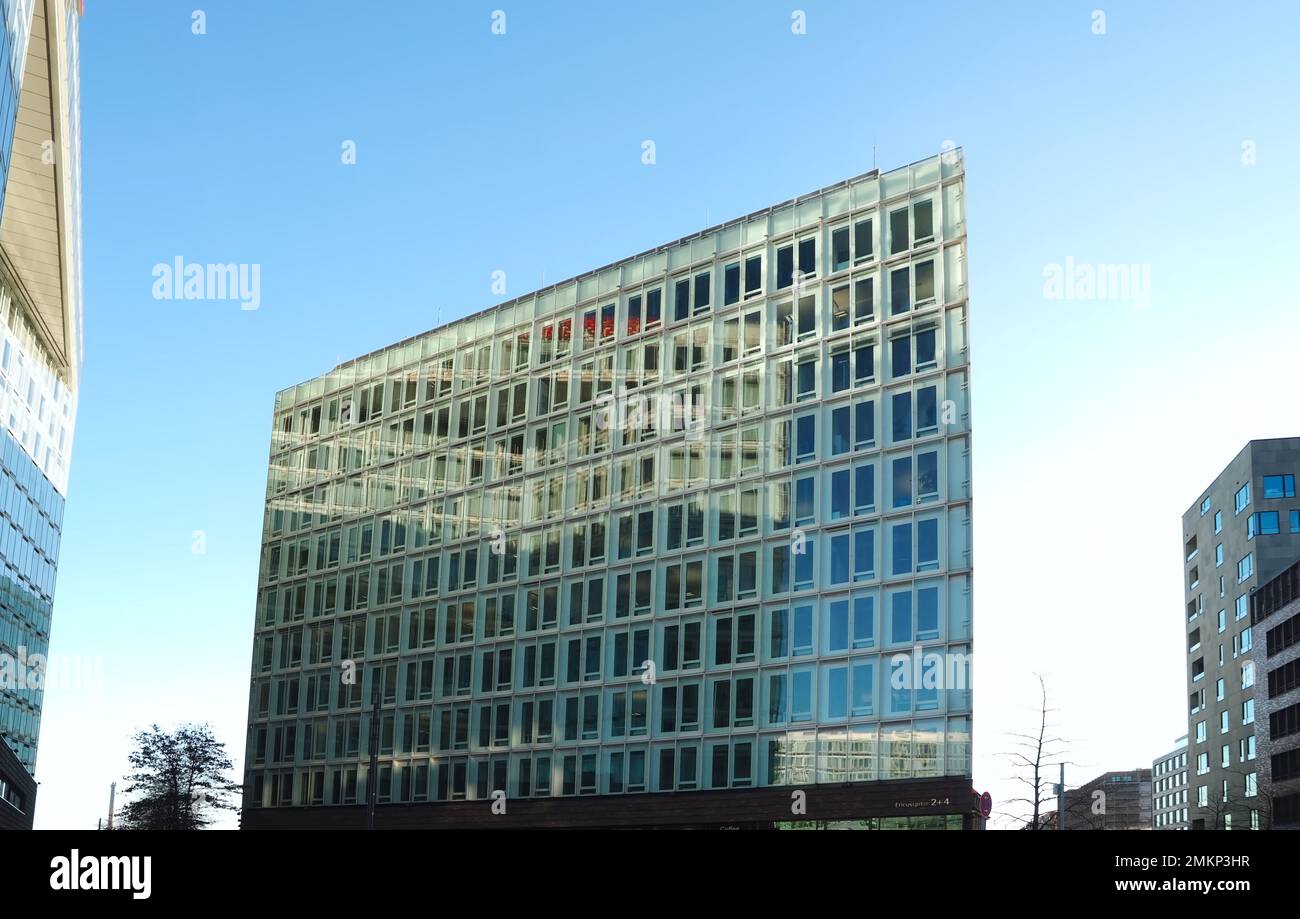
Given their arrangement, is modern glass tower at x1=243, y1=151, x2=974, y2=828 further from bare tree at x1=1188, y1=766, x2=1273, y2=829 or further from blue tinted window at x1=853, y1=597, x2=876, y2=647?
bare tree at x1=1188, y1=766, x2=1273, y2=829

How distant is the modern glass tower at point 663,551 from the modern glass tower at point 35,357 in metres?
14.7

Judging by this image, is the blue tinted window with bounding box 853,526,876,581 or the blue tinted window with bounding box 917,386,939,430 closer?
the blue tinted window with bounding box 917,386,939,430

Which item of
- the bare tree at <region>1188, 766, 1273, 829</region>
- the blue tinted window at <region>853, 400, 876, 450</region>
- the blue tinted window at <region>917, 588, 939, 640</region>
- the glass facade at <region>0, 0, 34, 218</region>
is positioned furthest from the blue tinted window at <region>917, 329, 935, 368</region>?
the bare tree at <region>1188, 766, 1273, 829</region>

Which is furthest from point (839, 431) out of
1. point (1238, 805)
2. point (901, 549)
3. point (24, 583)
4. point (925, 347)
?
point (1238, 805)

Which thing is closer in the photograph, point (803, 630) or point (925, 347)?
point (925, 347)

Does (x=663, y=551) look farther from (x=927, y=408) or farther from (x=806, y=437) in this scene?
(x=927, y=408)

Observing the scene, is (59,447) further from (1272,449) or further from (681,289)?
(1272,449)

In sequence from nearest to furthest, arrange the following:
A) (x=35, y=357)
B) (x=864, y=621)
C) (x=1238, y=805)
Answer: (x=864, y=621)
(x=35, y=357)
(x=1238, y=805)

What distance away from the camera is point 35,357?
85625 millimetres

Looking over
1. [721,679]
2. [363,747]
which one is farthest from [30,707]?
[721,679]

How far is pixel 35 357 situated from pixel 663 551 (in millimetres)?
41308

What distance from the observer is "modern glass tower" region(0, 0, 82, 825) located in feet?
201

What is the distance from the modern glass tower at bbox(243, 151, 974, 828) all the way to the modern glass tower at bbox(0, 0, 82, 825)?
580 inches

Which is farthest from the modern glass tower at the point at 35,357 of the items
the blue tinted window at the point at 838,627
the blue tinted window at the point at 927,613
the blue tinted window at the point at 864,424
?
the blue tinted window at the point at 927,613
